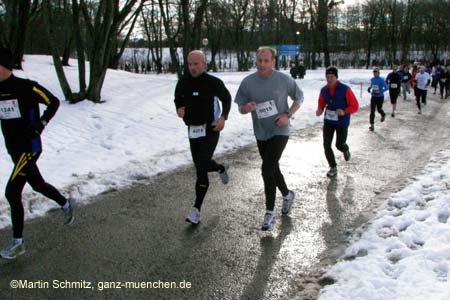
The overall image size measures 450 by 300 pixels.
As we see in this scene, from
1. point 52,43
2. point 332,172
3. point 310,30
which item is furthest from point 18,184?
point 310,30

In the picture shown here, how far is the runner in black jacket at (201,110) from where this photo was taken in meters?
5.25

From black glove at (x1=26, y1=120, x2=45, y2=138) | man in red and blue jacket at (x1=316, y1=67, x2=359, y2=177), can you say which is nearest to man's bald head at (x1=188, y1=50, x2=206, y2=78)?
black glove at (x1=26, y1=120, x2=45, y2=138)

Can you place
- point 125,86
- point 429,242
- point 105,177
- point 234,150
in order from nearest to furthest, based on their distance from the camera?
point 429,242, point 105,177, point 234,150, point 125,86

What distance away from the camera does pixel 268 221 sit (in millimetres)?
5195

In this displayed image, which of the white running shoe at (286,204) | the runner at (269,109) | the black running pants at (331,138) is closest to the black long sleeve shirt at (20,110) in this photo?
the runner at (269,109)

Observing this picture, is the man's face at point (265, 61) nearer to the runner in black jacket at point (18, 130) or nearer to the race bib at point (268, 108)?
the race bib at point (268, 108)

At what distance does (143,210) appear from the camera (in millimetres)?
6004

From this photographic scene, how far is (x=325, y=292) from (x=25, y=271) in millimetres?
2664

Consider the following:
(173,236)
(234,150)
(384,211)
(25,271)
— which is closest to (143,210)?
(173,236)

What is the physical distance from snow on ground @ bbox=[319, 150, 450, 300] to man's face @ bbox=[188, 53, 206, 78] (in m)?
2.49

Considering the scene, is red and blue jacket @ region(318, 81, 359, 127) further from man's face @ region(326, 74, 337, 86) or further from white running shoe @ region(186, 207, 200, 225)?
white running shoe @ region(186, 207, 200, 225)

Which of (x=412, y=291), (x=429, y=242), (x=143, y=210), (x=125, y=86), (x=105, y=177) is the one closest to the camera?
(x=412, y=291)

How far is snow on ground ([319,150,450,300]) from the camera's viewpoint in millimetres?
3500

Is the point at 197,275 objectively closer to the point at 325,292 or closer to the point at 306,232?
the point at 325,292
